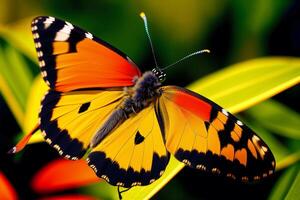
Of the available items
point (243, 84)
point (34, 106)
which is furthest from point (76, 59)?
point (243, 84)

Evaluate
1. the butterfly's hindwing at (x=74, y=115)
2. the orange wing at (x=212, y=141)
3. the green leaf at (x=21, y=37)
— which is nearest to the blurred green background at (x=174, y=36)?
the green leaf at (x=21, y=37)

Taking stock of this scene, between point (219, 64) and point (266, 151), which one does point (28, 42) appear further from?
point (266, 151)

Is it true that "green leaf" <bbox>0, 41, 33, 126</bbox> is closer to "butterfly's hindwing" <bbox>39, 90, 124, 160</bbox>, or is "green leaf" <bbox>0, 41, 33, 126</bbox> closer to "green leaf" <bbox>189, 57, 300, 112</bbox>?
"butterfly's hindwing" <bbox>39, 90, 124, 160</bbox>

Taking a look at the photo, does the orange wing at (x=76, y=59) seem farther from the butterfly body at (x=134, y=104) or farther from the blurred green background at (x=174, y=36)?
the blurred green background at (x=174, y=36)

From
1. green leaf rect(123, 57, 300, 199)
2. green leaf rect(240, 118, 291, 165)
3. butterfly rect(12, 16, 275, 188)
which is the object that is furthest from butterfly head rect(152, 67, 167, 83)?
green leaf rect(240, 118, 291, 165)

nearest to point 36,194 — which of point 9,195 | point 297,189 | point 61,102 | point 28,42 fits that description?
point 9,195

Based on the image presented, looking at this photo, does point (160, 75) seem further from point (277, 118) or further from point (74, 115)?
point (277, 118)
